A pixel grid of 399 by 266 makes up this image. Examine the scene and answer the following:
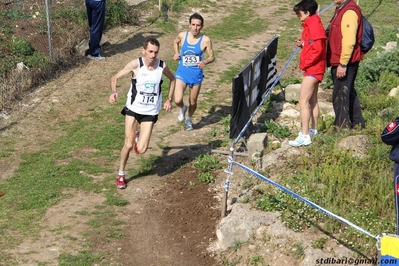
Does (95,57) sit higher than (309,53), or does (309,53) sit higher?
(309,53)

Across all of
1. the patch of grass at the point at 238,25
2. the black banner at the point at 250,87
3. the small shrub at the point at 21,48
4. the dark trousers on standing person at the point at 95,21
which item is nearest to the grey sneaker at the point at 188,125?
the black banner at the point at 250,87

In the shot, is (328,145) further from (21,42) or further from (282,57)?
(21,42)

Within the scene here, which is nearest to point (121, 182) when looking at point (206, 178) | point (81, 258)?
point (206, 178)

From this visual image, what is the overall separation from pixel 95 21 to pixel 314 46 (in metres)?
6.97

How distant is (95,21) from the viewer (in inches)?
554

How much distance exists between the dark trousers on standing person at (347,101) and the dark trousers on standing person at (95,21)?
6694 mm

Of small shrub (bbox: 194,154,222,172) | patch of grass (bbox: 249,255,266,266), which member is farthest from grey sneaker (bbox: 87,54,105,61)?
patch of grass (bbox: 249,255,266,266)

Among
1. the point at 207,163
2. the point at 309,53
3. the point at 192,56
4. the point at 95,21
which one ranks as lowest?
the point at 207,163

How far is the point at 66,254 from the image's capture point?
710 cm

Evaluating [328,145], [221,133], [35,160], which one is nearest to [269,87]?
[221,133]

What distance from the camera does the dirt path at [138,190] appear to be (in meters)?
7.21

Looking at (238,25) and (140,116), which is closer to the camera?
(140,116)

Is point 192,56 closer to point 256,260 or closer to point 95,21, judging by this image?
point 256,260

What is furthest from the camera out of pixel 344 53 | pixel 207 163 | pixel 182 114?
pixel 182 114
